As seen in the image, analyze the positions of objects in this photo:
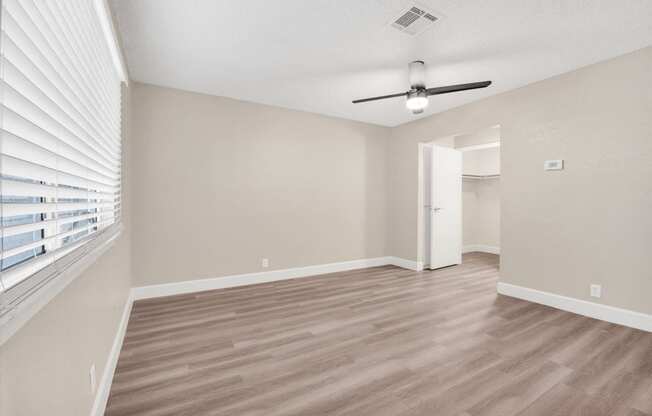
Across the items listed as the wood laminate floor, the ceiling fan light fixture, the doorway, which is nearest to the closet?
the doorway

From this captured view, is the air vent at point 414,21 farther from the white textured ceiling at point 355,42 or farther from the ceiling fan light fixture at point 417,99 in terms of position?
the ceiling fan light fixture at point 417,99

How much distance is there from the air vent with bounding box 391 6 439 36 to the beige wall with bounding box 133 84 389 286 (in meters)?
2.40

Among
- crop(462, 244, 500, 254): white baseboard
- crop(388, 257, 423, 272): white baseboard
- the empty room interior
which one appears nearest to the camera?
the empty room interior

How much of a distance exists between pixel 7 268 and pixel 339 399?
1662mm

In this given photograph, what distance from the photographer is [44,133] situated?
86cm

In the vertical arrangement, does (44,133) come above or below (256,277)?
above

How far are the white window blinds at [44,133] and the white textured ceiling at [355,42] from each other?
3.27 ft

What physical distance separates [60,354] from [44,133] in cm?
72

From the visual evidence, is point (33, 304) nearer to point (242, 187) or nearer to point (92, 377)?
point (92, 377)

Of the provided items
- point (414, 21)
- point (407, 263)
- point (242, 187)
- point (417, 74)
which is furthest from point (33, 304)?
point (407, 263)

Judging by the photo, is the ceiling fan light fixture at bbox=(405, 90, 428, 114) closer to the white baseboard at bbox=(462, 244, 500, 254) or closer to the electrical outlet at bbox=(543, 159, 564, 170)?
the electrical outlet at bbox=(543, 159, 564, 170)

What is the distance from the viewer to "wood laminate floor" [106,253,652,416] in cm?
171

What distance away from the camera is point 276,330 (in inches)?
106

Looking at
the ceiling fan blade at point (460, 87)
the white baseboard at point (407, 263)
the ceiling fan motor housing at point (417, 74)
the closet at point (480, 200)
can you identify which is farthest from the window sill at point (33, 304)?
the closet at point (480, 200)
